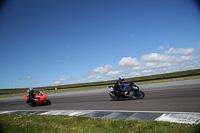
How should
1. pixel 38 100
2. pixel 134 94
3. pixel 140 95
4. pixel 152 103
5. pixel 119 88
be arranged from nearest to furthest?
pixel 152 103, pixel 140 95, pixel 134 94, pixel 119 88, pixel 38 100

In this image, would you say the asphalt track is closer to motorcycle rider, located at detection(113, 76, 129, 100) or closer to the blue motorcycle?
the blue motorcycle

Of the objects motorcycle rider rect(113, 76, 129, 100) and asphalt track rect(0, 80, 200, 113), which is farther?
motorcycle rider rect(113, 76, 129, 100)

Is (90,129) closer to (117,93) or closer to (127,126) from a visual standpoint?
(127,126)

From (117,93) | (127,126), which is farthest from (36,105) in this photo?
(127,126)

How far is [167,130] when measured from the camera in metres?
4.13

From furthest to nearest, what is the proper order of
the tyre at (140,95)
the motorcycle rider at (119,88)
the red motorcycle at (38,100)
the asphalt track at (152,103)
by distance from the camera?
the red motorcycle at (38,100)
the motorcycle rider at (119,88)
the tyre at (140,95)
the asphalt track at (152,103)

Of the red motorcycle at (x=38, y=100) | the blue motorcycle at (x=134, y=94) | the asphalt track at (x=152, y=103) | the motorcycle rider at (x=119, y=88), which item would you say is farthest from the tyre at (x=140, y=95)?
the red motorcycle at (x=38, y=100)

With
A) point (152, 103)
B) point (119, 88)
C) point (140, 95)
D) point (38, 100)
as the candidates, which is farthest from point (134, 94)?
point (38, 100)

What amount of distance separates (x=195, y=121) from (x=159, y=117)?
1.14 m

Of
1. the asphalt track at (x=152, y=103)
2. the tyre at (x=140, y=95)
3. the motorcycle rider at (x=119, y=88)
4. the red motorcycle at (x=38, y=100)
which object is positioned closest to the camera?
the asphalt track at (x=152, y=103)

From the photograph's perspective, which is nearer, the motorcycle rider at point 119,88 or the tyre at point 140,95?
the tyre at point 140,95

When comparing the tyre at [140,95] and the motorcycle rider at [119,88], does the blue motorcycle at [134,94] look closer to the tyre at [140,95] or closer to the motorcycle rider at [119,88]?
the tyre at [140,95]

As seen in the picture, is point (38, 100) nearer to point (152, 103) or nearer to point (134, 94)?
point (134, 94)

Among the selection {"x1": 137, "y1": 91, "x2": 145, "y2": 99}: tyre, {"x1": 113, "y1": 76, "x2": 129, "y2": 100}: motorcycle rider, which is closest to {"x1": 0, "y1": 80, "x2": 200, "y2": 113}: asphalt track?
{"x1": 137, "y1": 91, "x2": 145, "y2": 99}: tyre
